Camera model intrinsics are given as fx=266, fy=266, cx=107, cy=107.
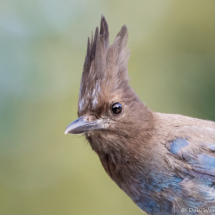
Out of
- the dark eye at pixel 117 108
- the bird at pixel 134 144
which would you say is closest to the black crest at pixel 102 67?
the bird at pixel 134 144

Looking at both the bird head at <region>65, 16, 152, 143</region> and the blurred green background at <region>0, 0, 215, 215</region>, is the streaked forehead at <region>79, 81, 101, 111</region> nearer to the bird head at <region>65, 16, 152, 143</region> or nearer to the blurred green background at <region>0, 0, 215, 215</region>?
the bird head at <region>65, 16, 152, 143</region>

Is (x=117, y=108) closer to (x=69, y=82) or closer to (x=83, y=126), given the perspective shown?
(x=83, y=126)

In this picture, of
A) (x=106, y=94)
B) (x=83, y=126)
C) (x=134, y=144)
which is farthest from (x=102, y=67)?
(x=134, y=144)

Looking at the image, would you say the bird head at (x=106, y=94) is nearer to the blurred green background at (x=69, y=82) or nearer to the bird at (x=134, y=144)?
the bird at (x=134, y=144)


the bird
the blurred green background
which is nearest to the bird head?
the bird

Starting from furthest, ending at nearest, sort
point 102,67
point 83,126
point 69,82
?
point 69,82 → point 102,67 → point 83,126

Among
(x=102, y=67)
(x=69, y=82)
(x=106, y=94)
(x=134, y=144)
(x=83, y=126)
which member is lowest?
(x=134, y=144)

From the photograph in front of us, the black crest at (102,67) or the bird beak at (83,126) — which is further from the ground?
the black crest at (102,67)
